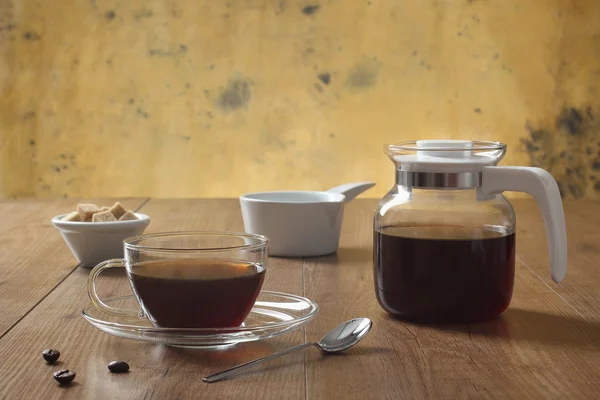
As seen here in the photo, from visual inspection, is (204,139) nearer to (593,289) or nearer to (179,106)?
(179,106)

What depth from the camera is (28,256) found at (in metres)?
1.28

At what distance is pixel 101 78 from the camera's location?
3439mm

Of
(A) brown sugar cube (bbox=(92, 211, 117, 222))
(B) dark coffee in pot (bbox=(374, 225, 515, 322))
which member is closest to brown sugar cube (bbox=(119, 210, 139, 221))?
(A) brown sugar cube (bbox=(92, 211, 117, 222))

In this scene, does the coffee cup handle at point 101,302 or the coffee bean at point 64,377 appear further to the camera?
the coffee cup handle at point 101,302

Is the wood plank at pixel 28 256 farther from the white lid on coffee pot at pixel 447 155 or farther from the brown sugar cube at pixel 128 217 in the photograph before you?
the white lid on coffee pot at pixel 447 155

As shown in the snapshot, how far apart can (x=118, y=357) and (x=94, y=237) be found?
485 mm

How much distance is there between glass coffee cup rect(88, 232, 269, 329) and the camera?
2.49ft

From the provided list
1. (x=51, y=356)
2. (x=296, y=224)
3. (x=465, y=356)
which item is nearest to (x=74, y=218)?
(x=296, y=224)

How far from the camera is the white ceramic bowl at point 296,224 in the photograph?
4.13 ft

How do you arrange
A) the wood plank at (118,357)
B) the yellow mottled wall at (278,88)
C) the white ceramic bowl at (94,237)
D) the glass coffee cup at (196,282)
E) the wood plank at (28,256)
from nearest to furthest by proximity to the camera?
the wood plank at (118,357), the glass coffee cup at (196,282), the wood plank at (28,256), the white ceramic bowl at (94,237), the yellow mottled wall at (278,88)

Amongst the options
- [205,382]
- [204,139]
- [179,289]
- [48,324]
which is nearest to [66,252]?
[48,324]

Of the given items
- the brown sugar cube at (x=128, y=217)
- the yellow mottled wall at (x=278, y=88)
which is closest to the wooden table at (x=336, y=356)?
the brown sugar cube at (x=128, y=217)

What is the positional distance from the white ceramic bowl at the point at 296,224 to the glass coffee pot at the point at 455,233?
0.39 m

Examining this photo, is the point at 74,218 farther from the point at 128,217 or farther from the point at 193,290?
the point at 193,290
